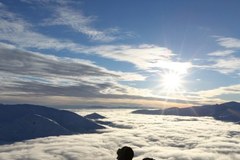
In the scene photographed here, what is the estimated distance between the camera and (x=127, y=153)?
3750 cm
